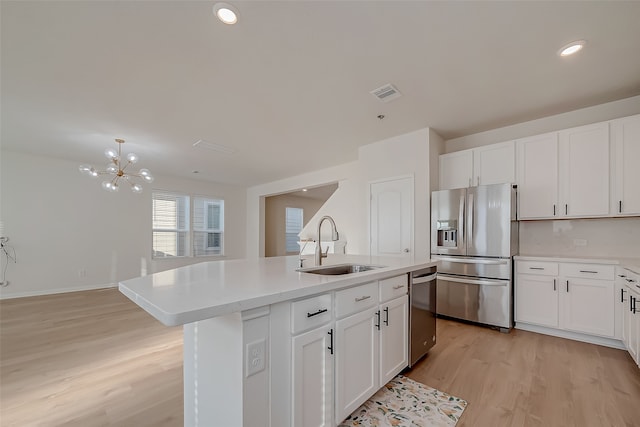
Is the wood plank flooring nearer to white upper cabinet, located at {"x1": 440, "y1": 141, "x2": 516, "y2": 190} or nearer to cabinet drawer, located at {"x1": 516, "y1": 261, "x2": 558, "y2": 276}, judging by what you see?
cabinet drawer, located at {"x1": 516, "y1": 261, "x2": 558, "y2": 276}

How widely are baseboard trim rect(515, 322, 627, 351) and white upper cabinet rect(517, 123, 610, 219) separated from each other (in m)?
1.29

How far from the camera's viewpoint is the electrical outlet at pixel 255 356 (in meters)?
1.05

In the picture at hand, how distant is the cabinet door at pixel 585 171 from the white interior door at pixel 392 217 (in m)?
1.74

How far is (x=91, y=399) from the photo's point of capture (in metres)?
1.87

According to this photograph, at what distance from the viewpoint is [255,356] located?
1.07 meters

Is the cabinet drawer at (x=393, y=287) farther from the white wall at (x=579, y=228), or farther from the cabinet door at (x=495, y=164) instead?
the white wall at (x=579, y=228)

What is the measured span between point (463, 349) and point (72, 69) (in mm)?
4579

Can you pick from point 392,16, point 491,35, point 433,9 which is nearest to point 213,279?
point 392,16

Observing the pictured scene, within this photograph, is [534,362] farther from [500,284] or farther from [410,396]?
[410,396]

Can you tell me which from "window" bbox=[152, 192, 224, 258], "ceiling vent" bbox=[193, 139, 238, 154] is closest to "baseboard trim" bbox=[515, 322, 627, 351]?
"ceiling vent" bbox=[193, 139, 238, 154]

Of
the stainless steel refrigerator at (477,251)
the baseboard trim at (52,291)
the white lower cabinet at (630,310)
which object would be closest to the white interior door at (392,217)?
the stainless steel refrigerator at (477,251)

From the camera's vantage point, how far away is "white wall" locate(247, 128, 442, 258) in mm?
3818

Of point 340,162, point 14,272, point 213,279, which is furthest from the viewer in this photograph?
point 340,162

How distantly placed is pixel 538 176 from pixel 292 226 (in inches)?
286
